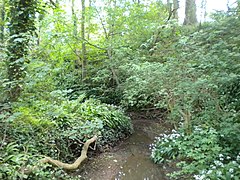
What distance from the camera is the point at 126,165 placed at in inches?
237

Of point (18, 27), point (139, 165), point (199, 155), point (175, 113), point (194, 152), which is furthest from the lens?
point (175, 113)

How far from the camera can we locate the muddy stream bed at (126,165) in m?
5.37

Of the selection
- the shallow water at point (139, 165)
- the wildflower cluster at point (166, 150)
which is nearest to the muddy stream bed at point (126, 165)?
the shallow water at point (139, 165)

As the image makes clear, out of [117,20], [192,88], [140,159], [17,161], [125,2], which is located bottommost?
[140,159]

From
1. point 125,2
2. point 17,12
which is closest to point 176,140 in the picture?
point 17,12

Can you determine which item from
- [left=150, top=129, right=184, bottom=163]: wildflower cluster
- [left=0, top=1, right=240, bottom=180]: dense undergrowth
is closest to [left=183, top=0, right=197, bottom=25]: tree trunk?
[left=0, top=1, right=240, bottom=180]: dense undergrowth

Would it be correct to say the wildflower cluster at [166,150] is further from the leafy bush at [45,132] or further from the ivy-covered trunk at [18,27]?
the ivy-covered trunk at [18,27]

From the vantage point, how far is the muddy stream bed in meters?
5.37

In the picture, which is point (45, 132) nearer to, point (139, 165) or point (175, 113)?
point (139, 165)

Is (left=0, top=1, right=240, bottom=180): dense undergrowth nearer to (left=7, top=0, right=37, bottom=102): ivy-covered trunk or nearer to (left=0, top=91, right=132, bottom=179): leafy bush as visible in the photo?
(left=0, top=91, right=132, bottom=179): leafy bush

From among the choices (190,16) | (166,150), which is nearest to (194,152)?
(166,150)

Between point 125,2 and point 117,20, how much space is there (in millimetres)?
960

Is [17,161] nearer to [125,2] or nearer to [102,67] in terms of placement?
[102,67]

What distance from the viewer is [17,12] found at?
17.2 ft
